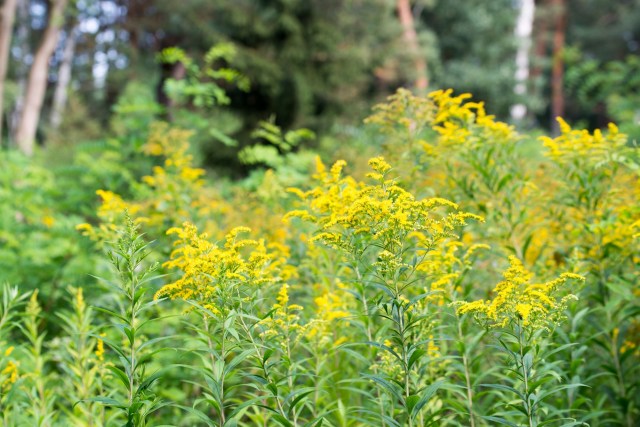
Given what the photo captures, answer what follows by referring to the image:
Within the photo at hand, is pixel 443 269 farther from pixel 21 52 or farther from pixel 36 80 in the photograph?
pixel 21 52

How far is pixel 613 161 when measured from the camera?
9.47 ft

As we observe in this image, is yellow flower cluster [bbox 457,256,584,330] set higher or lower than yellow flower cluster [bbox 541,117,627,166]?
lower

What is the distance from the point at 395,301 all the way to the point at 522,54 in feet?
57.2

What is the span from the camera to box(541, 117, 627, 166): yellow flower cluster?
2908 millimetres

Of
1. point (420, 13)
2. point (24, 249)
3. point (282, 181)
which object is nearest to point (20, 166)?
point (24, 249)

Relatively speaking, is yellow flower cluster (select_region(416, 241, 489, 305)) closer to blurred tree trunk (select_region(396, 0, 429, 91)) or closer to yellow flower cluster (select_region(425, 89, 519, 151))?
yellow flower cluster (select_region(425, 89, 519, 151))

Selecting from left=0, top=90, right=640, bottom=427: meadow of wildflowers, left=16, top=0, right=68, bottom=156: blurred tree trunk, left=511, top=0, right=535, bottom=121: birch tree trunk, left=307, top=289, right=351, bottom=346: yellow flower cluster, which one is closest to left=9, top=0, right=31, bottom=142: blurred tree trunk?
left=16, top=0, right=68, bottom=156: blurred tree trunk

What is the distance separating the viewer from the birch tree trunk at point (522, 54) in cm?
1677

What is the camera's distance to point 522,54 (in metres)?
17.6

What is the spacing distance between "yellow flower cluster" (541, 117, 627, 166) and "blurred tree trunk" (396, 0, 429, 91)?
10.5m

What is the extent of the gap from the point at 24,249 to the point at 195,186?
1.69 meters

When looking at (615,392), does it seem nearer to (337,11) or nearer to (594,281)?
(594,281)

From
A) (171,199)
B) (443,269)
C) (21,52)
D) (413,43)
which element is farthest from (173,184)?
(21,52)

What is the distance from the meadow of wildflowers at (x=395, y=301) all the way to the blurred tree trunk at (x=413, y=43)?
10546 mm
